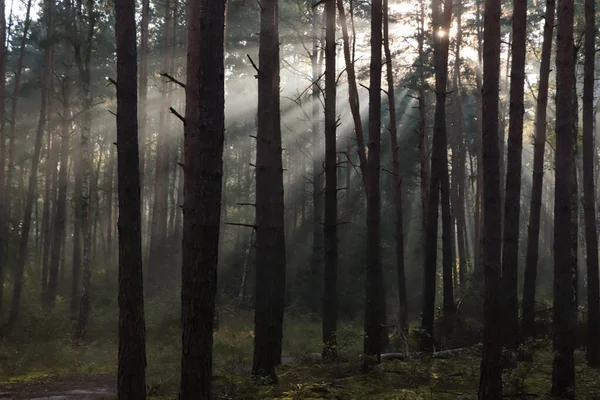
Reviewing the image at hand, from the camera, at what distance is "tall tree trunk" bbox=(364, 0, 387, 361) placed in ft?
36.6

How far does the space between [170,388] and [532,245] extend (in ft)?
30.4

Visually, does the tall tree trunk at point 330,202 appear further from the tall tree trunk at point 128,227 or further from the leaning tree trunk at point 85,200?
the leaning tree trunk at point 85,200

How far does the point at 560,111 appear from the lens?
28.7ft

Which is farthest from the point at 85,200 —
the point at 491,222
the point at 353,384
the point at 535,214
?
the point at 491,222

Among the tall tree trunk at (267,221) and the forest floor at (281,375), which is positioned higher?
the tall tree trunk at (267,221)

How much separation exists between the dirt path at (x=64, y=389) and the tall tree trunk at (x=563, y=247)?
7390 mm

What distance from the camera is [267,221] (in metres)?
9.80

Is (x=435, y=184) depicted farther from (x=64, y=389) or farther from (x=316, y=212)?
(x=316, y=212)

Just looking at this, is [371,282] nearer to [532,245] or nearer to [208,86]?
[532,245]

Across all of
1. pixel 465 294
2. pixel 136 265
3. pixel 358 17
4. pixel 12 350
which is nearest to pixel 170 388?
pixel 136 265

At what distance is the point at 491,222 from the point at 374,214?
3781 millimetres

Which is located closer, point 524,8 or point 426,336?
point 524,8

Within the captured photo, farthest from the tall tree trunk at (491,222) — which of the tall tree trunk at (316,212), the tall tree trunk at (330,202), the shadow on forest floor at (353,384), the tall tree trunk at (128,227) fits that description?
the tall tree trunk at (316,212)

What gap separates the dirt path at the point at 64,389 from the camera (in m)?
10.0
